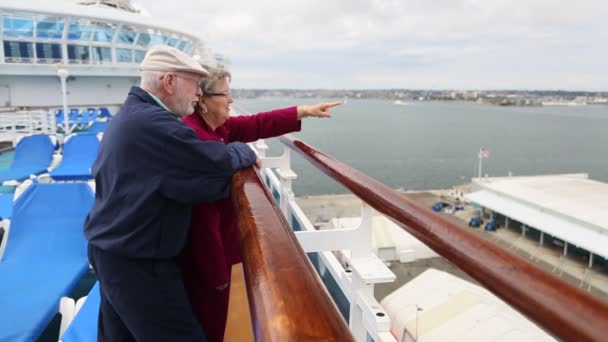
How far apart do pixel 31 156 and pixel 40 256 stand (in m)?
4.35

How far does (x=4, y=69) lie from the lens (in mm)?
12352

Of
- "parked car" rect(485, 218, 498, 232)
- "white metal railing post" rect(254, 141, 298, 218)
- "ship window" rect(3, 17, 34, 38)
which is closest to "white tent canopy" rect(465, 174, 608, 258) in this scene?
"parked car" rect(485, 218, 498, 232)

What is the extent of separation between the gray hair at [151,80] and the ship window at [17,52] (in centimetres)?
1526

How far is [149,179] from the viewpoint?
3.37 feet

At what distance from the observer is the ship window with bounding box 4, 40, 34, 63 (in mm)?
13016

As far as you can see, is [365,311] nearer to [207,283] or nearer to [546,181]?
[207,283]

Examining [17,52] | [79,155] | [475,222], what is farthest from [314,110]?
[475,222]

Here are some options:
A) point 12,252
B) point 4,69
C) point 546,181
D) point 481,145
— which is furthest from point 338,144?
point 12,252

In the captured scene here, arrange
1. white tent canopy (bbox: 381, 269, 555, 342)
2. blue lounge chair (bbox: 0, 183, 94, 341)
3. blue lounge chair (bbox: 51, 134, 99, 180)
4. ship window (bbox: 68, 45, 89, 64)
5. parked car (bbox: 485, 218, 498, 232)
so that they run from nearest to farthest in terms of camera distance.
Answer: blue lounge chair (bbox: 0, 183, 94, 341) < blue lounge chair (bbox: 51, 134, 99, 180) < white tent canopy (bbox: 381, 269, 555, 342) < ship window (bbox: 68, 45, 89, 64) < parked car (bbox: 485, 218, 498, 232)

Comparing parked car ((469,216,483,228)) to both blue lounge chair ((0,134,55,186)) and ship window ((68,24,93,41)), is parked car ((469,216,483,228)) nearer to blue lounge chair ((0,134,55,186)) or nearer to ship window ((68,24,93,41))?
ship window ((68,24,93,41))

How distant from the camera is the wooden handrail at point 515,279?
419 mm

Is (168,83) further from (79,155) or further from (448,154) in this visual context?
(448,154)

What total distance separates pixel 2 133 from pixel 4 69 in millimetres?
4419

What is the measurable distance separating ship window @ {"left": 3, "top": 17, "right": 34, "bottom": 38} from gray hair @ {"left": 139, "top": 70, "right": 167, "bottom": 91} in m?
15.6
